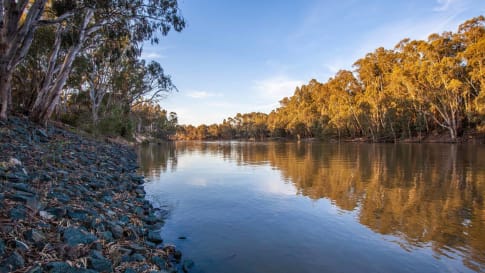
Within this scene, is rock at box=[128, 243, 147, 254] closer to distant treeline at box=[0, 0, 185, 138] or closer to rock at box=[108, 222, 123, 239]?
rock at box=[108, 222, 123, 239]

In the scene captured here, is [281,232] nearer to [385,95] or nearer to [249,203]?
[249,203]

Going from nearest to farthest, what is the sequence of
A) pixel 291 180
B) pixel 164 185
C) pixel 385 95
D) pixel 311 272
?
pixel 311 272 → pixel 164 185 → pixel 291 180 → pixel 385 95

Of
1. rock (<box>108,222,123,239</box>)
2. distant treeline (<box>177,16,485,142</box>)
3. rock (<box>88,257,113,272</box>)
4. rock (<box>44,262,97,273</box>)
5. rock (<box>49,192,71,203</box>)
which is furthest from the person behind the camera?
distant treeline (<box>177,16,485,142</box>)

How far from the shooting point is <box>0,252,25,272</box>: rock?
2343mm

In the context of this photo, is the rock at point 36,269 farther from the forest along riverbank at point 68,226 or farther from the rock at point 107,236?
the rock at point 107,236

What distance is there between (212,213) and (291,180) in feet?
17.0

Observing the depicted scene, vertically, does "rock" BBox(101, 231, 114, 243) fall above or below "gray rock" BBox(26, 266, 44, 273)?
below

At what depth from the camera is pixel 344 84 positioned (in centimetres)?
5972

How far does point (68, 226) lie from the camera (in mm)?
3471

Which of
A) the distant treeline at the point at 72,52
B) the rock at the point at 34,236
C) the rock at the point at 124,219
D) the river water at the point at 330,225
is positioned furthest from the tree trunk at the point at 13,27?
the rock at the point at 34,236

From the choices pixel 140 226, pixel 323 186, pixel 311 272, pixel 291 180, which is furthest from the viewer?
pixel 291 180

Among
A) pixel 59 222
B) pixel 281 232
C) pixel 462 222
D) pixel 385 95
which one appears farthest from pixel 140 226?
pixel 385 95

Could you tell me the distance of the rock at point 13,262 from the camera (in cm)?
234


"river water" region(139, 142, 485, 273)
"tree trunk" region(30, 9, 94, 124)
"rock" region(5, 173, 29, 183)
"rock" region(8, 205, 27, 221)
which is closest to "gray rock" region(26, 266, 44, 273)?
"rock" region(8, 205, 27, 221)
